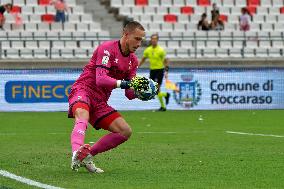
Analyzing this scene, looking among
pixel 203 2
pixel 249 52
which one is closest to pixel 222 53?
pixel 249 52

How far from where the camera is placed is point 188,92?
2856 centimetres

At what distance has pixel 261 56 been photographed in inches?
1391

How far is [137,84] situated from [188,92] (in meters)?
17.7

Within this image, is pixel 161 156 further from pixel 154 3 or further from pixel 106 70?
pixel 154 3

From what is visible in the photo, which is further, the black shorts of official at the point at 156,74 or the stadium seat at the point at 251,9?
the stadium seat at the point at 251,9

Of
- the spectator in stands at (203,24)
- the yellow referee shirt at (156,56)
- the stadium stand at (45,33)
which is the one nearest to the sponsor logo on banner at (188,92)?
the yellow referee shirt at (156,56)

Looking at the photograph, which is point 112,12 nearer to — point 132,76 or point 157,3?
point 157,3

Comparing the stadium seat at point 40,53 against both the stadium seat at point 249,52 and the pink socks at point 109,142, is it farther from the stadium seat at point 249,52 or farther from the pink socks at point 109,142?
the pink socks at point 109,142

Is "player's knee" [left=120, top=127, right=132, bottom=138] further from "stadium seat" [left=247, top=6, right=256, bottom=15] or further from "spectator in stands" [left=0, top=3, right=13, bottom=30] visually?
"stadium seat" [left=247, top=6, right=256, bottom=15]

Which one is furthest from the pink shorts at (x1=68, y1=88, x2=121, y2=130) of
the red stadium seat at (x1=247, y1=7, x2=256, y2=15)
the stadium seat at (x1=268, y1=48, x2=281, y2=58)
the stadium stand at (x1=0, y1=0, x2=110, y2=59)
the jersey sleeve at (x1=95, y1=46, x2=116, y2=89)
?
the red stadium seat at (x1=247, y1=7, x2=256, y2=15)

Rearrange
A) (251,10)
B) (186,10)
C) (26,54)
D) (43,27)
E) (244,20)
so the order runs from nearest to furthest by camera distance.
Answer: (26,54) → (43,27) → (244,20) → (186,10) → (251,10)

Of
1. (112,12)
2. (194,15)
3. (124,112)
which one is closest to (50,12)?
(112,12)

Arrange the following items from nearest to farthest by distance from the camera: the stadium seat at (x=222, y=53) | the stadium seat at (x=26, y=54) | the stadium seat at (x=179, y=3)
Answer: the stadium seat at (x=26, y=54) → the stadium seat at (x=222, y=53) → the stadium seat at (x=179, y=3)

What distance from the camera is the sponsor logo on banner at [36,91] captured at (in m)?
27.2
